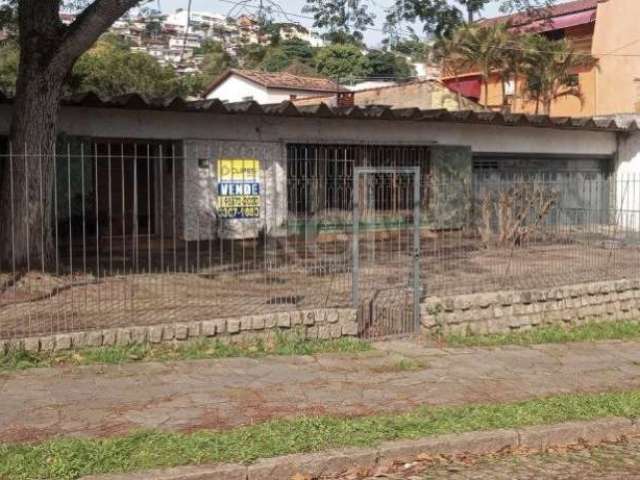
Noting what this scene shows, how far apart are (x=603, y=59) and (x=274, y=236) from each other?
18309mm

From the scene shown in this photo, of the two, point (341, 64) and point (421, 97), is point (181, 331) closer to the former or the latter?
Answer: point (421, 97)

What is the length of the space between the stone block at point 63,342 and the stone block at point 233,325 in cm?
152

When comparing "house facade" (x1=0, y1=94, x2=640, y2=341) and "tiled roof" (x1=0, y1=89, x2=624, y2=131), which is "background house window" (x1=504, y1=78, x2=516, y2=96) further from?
"house facade" (x1=0, y1=94, x2=640, y2=341)

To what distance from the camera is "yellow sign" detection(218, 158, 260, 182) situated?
46.6ft

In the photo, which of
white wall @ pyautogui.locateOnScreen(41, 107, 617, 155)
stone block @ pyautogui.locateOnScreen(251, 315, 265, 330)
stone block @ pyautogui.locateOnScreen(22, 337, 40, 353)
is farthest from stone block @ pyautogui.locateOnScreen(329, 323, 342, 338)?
white wall @ pyautogui.locateOnScreen(41, 107, 617, 155)

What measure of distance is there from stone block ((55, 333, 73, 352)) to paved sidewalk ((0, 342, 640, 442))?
1.27ft

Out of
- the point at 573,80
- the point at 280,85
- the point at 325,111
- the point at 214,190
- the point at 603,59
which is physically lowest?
the point at 214,190

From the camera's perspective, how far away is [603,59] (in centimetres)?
2583

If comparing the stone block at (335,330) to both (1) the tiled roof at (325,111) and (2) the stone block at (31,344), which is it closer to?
(2) the stone block at (31,344)

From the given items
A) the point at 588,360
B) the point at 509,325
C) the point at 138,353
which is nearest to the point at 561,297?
the point at 509,325

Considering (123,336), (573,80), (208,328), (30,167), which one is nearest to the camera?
(123,336)

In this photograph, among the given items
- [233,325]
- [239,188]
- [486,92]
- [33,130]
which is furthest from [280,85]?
[233,325]

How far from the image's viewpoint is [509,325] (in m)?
9.85

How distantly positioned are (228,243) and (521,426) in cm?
884
